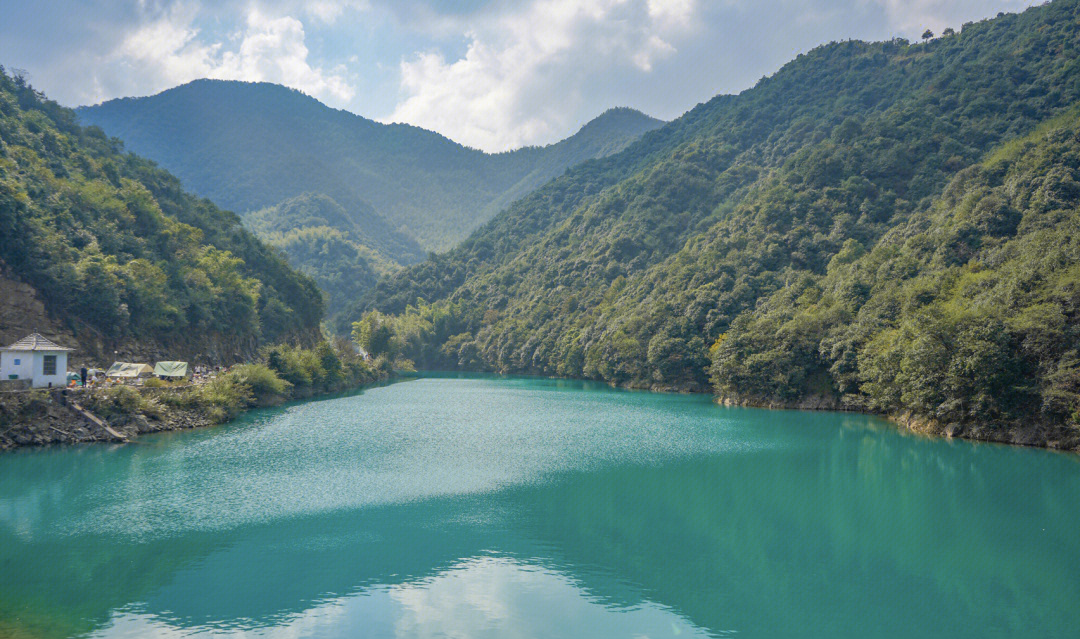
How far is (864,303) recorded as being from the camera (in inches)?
2170

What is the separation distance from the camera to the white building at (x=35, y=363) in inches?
1410

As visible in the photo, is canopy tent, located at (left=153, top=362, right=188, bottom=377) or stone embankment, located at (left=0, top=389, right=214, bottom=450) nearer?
stone embankment, located at (left=0, top=389, right=214, bottom=450)

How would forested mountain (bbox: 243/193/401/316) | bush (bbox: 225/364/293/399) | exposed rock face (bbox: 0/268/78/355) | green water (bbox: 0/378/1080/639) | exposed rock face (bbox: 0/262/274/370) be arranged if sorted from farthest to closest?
forested mountain (bbox: 243/193/401/316)
bush (bbox: 225/364/293/399)
exposed rock face (bbox: 0/262/274/370)
exposed rock face (bbox: 0/268/78/355)
green water (bbox: 0/378/1080/639)

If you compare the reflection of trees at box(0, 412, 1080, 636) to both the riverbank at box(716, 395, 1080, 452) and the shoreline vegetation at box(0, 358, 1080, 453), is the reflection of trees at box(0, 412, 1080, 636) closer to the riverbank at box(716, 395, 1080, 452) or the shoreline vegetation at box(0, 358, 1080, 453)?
the riverbank at box(716, 395, 1080, 452)

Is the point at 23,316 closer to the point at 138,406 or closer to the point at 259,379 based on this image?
the point at 138,406

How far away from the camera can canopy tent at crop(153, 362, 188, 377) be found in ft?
160

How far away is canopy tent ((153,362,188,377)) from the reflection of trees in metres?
18.8

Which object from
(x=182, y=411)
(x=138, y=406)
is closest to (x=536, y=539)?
(x=138, y=406)

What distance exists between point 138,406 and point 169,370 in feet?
32.3

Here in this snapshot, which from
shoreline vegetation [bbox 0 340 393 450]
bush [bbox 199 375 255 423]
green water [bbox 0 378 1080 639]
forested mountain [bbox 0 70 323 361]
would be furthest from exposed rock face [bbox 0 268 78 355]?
green water [bbox 0 378 1080 639]

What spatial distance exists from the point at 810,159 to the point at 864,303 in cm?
3362

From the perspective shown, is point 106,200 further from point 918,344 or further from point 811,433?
point 918,344

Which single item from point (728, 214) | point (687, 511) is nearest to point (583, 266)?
point (728, 214)

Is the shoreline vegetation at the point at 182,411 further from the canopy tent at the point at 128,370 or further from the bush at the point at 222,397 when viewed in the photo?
the canopy tent at the point at 128,370
